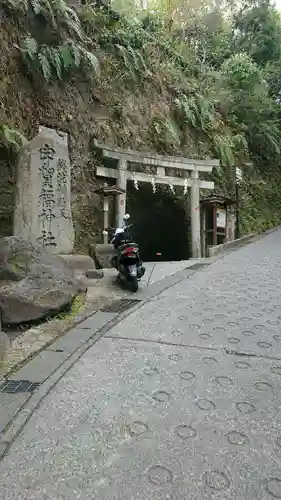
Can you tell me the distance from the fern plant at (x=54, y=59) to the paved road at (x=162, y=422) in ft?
25.7

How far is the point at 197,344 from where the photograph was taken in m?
3.82

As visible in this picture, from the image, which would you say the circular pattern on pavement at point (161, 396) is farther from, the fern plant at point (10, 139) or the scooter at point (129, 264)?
the fern plant at point (10, 139)

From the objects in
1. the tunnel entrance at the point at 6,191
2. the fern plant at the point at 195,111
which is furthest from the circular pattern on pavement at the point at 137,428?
the fern plant at the point at 195,111

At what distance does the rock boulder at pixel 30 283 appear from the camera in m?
4.24

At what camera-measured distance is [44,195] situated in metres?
7.10

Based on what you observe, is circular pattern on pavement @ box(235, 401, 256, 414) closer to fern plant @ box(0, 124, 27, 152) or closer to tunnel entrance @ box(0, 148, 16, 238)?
fern plant @ box(0, 124, 27, 152)

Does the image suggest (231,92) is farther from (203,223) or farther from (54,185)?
(54,185)

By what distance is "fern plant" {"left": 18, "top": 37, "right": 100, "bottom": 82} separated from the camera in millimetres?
9070

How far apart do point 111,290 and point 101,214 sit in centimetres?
504

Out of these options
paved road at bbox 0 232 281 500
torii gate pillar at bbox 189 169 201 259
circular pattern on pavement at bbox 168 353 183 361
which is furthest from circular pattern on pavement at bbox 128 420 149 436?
torii gate pillar at bbox 189 169 201 259

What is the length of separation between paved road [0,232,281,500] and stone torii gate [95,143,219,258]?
6898mm

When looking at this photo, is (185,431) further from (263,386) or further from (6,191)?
(6,191)

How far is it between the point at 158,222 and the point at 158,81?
18.6ft

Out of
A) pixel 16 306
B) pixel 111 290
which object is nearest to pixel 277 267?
pixel 111 290
